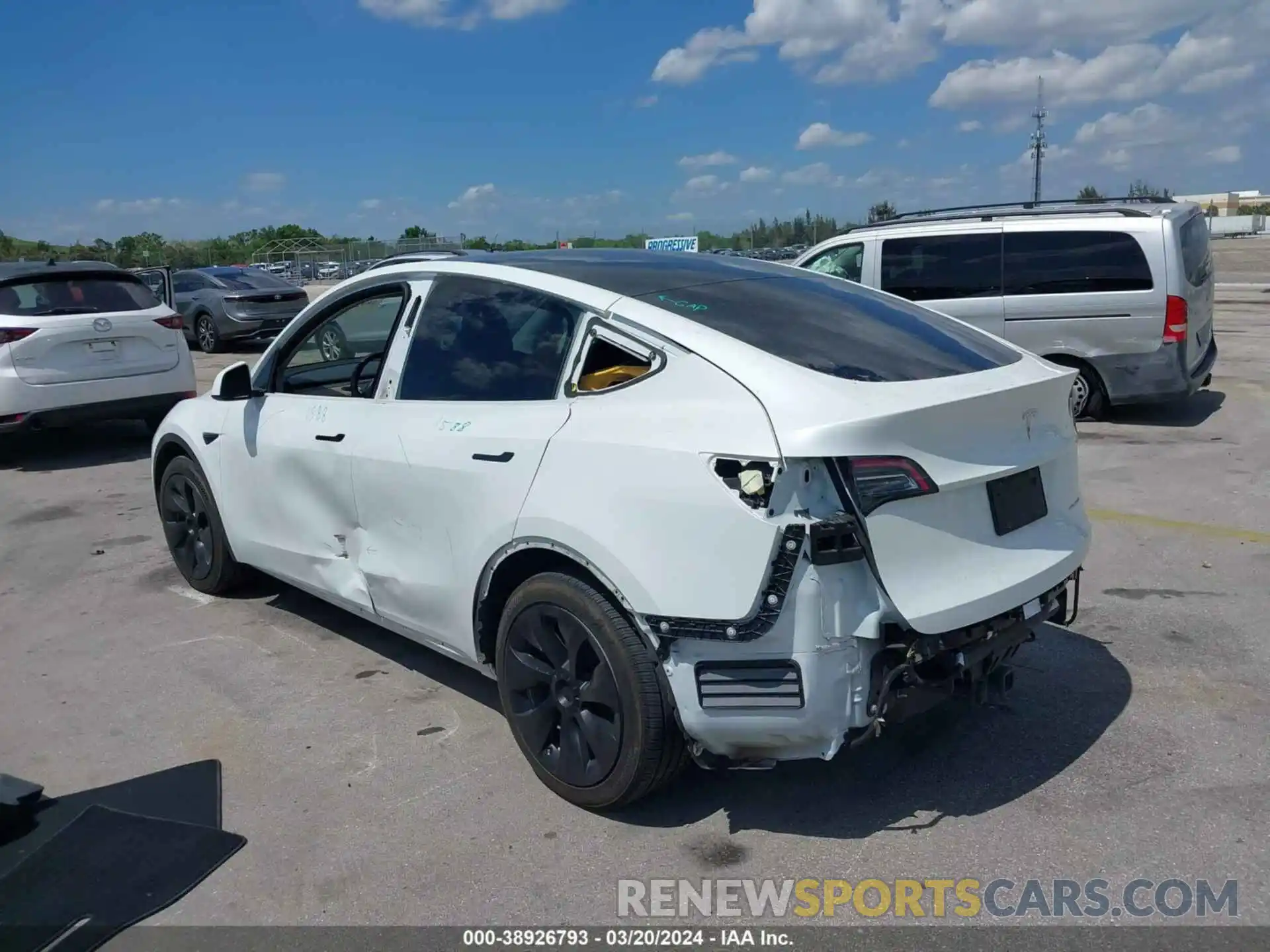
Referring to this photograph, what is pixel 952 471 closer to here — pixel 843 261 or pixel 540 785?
pixel 540 785

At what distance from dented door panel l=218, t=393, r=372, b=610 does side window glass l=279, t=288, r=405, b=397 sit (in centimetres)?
11

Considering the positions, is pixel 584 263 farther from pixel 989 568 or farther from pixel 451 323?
pixel 989 568

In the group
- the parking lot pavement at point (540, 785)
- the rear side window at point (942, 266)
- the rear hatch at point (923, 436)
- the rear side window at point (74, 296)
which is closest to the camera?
the rear hatch at point (923, 436)

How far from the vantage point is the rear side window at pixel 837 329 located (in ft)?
11.2

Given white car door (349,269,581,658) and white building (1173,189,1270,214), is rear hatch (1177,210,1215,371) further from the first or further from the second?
white building (1173,189,1270,214)

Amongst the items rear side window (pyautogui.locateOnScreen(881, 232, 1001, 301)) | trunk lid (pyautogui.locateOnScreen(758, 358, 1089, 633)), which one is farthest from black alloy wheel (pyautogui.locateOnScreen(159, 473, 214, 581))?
rear side window (pyautogui.locateOnScreen(881, 232, 1001, 301))

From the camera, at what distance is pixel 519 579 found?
3670 millimetres

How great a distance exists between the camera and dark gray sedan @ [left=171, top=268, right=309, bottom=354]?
18.8 m

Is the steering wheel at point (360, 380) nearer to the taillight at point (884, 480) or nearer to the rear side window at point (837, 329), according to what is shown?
the rear side window at point (837, 329)

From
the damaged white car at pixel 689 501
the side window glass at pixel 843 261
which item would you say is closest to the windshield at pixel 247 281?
the side window glass at pixel 843 261

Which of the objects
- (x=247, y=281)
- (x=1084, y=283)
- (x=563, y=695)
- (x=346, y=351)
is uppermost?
(x=247, y=281)

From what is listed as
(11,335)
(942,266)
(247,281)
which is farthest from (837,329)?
(247,281)

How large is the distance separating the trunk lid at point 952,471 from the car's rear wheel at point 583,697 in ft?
2.56

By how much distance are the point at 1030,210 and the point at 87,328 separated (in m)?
8.83
